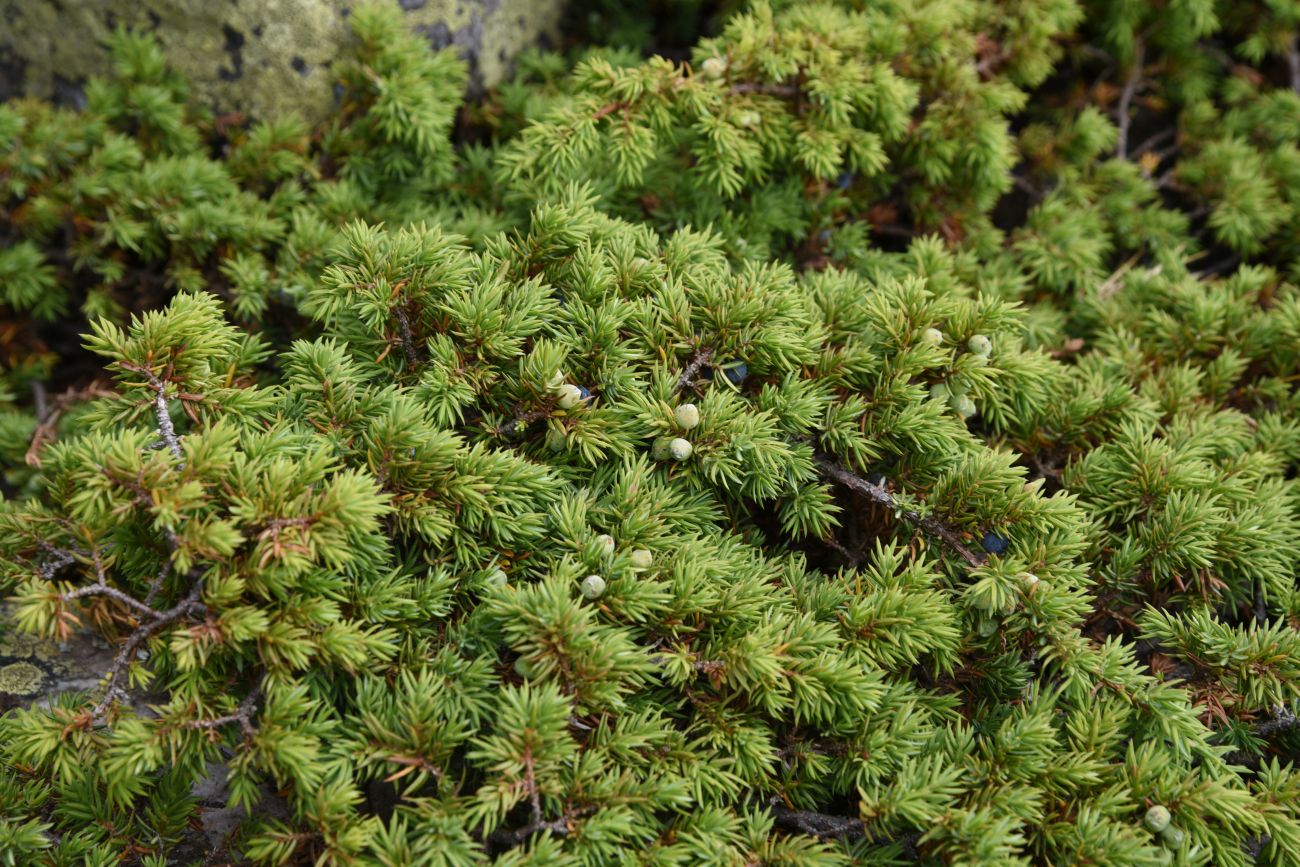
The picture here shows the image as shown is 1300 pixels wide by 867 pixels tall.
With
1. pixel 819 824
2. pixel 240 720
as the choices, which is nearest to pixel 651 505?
pixel 819 824

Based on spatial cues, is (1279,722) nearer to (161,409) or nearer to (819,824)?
(819,824)

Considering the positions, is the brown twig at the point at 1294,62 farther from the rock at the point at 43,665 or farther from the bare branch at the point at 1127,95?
the rock at the point at 43,665

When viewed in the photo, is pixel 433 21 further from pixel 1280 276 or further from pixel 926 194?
pixel 1280 276

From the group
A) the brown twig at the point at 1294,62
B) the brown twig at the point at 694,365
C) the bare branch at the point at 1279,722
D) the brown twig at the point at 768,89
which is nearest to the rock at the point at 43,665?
the brown twig at the point at 694,365

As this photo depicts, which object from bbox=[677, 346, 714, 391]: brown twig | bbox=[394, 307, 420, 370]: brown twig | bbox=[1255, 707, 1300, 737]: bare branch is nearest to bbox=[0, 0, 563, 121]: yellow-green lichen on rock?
bbox=[394, 307, 420, 370]: brown twig

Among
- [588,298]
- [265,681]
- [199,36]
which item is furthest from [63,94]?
[265,681]

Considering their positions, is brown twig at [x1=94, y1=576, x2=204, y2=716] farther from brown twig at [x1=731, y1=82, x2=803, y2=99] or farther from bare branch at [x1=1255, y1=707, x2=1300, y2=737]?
bare branch at [x1=1255, y1=707, x2=1300, y2=737]

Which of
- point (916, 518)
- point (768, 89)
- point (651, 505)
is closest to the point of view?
point (651, 505)
